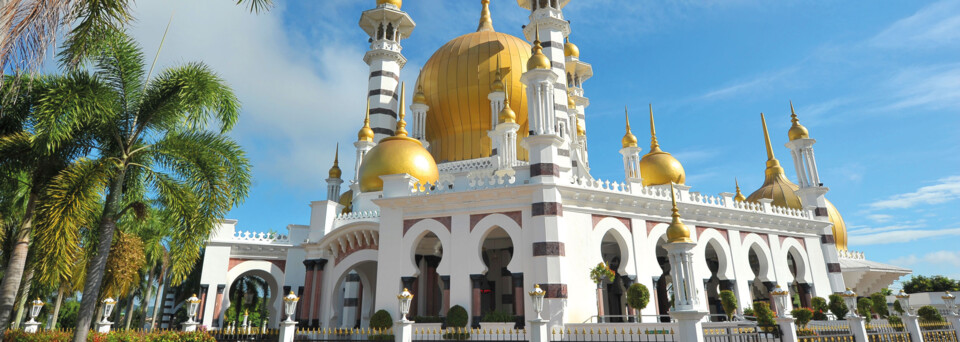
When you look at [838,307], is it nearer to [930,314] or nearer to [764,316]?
[930,314]

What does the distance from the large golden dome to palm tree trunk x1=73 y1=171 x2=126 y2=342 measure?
1749cm

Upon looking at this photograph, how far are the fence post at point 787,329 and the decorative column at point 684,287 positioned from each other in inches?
75.5

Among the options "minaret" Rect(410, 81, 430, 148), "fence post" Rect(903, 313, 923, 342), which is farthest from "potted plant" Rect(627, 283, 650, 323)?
"minaret" Rect(410, 81, 430, 148)

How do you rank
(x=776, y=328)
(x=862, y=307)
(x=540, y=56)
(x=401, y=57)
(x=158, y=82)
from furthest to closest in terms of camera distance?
(x=401, y=57) < (x=540, y=56) < (x=862, y=307) < (x=158, y=82) < (x=776, y=328)

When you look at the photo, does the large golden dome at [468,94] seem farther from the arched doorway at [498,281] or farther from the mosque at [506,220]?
the arched doorway at [498,281]

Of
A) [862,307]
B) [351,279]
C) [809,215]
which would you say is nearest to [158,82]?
[351,279]

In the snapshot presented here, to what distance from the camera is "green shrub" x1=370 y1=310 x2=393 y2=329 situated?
17.2 m

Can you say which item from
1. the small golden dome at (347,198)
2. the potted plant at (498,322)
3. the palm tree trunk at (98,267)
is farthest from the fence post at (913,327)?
the small golden dome at (347,198)

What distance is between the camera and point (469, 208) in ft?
60.1

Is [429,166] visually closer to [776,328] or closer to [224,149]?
[224,149]

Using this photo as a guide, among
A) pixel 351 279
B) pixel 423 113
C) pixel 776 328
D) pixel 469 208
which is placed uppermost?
pixel 423 113

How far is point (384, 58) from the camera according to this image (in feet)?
102

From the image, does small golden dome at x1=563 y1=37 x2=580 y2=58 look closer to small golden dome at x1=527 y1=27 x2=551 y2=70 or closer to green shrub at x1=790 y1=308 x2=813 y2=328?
small golden dome at x1=527 y1=27 x2=551 y2=70

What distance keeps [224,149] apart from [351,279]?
11.2 m
